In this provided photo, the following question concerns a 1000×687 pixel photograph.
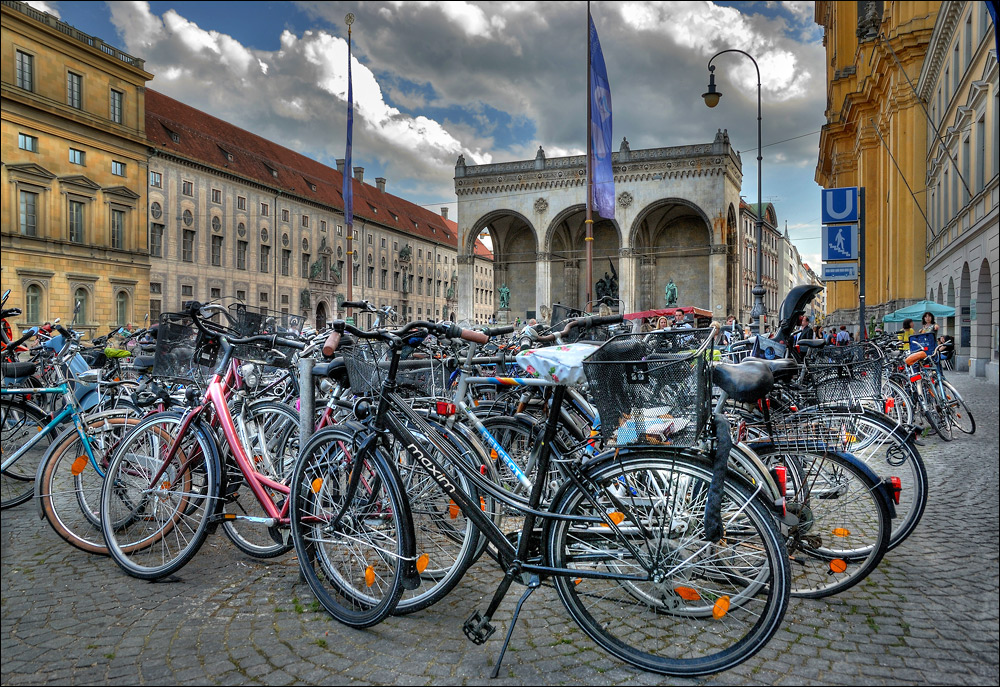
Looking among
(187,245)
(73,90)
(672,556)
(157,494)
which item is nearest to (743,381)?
(672,556)

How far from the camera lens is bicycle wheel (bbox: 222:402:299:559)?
3613mm

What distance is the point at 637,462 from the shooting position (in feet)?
8.21

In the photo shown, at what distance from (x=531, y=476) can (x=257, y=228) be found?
51.9 m

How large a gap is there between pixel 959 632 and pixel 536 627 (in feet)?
6.04

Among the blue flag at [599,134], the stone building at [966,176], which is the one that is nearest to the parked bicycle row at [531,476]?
the blue flag at [599,134]

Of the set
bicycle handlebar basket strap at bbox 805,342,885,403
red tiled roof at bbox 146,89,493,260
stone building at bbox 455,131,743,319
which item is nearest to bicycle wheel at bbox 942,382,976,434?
bicycle handlebar basket strap at bbox 805,342,885,403

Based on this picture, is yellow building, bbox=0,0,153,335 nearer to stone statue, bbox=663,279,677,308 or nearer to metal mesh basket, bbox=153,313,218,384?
metal mesh basket, bbox=153,313,218,384

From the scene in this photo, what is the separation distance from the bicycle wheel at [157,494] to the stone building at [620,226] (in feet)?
140

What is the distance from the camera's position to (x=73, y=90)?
7.32 metres

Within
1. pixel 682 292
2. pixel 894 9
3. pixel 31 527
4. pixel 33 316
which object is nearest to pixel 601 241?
pixel 682 292

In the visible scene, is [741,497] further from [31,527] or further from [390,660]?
[31,527]

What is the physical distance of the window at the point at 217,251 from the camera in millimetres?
46719

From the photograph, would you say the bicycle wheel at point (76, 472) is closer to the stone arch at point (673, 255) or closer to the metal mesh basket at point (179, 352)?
the metal mesh basket at point (179, 352)

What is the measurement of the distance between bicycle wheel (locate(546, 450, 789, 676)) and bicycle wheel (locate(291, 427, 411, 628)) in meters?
0.75
